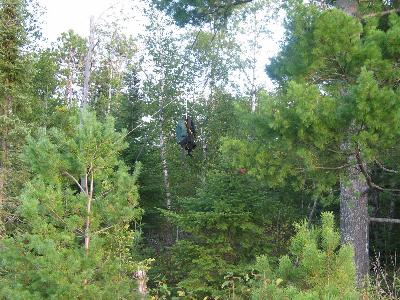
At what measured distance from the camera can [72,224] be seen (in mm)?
5512

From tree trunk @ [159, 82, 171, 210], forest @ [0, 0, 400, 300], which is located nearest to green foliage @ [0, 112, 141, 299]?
forest @ [0, 0, 400, 300]

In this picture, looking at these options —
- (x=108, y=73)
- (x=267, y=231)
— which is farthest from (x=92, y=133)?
(x=108, y=73)

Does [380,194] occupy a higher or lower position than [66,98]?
lower

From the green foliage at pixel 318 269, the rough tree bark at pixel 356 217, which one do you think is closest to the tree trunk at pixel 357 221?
the rough tree bark at pixel 356 217

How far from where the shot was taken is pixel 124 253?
6.02 m

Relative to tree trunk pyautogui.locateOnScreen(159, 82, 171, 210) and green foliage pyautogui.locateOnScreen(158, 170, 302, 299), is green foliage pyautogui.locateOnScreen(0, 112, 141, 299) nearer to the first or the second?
green foliage pyautogui.locateOnScreen(158, 170, 302, 299)

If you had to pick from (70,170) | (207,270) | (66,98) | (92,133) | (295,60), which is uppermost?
(66,98)

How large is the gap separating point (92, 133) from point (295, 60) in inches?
99.3

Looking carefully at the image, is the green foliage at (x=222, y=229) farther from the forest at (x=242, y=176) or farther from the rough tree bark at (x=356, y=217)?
the rough tree bark at (x=356, y=217)

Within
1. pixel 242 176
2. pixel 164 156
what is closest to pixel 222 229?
pixel 242 176

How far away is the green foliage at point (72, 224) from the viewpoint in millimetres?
5199

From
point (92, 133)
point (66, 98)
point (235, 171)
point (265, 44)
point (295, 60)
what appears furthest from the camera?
point (66, 98)

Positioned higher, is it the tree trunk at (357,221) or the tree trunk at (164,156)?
the tree trunk at (164,156)

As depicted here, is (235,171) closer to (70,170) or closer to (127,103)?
(70,170)
